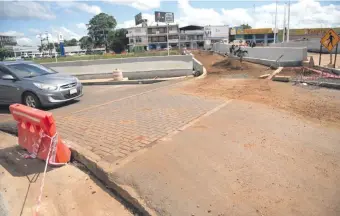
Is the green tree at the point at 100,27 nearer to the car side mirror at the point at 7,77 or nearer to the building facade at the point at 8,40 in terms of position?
the building facade at the point at 8,40

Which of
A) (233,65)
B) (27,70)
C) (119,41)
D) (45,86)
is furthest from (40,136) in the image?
(119,41)

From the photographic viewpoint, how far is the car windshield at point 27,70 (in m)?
8.27

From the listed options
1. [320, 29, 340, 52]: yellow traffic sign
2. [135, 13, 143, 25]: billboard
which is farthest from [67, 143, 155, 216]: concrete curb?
[135, 13, 143, 25]: billboard

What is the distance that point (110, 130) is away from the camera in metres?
5.46

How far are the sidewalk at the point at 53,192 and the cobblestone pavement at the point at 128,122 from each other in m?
0.57

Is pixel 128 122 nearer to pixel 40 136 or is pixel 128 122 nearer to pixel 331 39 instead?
pixel 40 136

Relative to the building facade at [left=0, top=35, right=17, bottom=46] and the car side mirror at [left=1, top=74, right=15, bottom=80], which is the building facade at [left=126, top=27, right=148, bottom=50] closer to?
the building facade at [left=0, top=35, right=17, bottom=46]

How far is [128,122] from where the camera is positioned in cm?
604

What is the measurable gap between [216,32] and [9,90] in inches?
3427

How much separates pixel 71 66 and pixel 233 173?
14.8 meters

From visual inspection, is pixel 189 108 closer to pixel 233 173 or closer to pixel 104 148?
pixel 104 148

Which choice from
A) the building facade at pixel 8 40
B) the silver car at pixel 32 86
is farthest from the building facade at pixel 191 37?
the silver car at pixel 32 86

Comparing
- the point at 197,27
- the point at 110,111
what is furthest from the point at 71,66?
the point at 197,27

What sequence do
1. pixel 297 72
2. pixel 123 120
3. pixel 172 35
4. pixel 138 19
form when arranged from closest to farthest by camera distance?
1. pixel 123 120
2. pixel 297 72
3. pixel 172 35
4. pixel 138 19
